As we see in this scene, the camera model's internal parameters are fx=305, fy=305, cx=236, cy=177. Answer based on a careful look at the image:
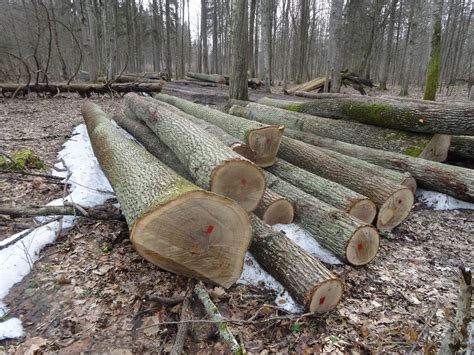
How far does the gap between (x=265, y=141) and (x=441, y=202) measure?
2.73 metres

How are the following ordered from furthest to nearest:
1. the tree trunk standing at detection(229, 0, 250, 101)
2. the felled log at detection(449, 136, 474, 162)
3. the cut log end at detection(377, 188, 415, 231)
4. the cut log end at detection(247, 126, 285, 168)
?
the tree trunk standing at detection(229, 0, 250, 101)
the felled log at detection(449, 136, 474, 162)
the cut log end at detection(247, 126, 285, 168)
the cut log end at detection(377, 188, 415, 231)

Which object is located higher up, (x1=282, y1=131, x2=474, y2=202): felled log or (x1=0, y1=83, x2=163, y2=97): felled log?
(x1=0, y1=83, x2=163, y2=97): felled log

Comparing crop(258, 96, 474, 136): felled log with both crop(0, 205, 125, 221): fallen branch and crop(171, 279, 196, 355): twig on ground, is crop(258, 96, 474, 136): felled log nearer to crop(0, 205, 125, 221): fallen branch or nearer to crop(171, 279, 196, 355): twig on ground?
crop(171, 279, 196, 355): twig on ground

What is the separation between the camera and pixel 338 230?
3.25m

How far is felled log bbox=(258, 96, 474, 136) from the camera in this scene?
→ 185 inches

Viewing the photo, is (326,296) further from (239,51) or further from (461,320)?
(239,51)

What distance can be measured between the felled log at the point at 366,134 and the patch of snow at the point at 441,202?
789 mm

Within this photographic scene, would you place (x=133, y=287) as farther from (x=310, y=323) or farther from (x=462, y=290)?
(x=462, y=290)

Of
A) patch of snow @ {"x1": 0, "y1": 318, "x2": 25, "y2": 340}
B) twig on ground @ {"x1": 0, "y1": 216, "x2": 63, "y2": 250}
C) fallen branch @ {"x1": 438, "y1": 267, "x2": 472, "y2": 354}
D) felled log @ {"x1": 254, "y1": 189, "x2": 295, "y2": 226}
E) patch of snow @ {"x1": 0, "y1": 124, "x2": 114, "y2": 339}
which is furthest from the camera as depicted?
felled log @ {"x1": 254, "y1": 189, "x2": 295, "y2": 226}

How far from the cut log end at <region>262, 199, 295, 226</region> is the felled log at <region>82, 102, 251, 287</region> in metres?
0.99

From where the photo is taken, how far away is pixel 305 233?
11.9ft

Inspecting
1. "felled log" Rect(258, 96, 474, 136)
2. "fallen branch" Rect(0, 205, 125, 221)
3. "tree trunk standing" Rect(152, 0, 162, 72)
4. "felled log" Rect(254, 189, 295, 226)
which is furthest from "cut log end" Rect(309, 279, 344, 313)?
"tree trunk standing" Rect(152, 0, 162, 72)

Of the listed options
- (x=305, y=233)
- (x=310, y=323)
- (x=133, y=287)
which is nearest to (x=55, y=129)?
(x=133, y=287)

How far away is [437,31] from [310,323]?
8.86 meters
